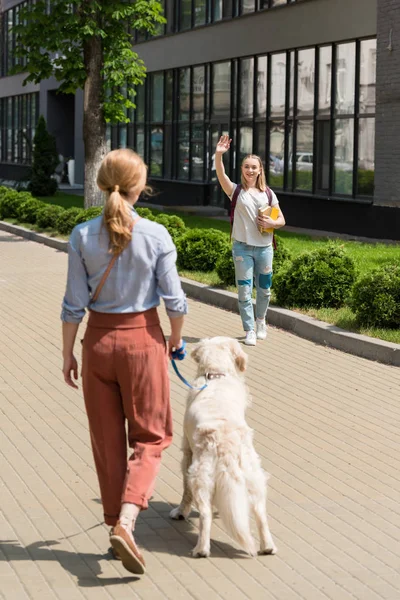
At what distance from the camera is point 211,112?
3491cm

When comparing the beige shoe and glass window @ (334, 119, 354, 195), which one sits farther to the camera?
glass window @ (334, 119, 354, 195)

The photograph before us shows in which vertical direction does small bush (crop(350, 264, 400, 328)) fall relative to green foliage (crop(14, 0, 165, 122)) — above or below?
below

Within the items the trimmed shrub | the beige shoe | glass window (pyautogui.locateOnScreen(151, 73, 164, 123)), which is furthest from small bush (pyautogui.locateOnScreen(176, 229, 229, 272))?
glass window (pyautogui.locateOnScreen(151, 73, 164, 123))

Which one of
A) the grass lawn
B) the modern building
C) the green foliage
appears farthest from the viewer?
the green foliage

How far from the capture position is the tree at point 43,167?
43.1 meters

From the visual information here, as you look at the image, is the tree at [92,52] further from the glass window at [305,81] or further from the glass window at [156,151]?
the glass window at [156,151]

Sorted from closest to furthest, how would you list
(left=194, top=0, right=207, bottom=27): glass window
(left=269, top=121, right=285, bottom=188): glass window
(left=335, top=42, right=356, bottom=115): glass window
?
(left=335, top=42, right=356, bottom=115): glass window → (left=269, top=121, right=285, bottom=188): glass window → (left=194, top=0, right=207, bottom=27): glass window

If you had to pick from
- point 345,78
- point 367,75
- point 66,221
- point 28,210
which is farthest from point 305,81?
point 28,210

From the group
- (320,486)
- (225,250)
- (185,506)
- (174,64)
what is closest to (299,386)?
(320,486)

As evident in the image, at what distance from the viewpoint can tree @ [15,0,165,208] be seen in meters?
26.7

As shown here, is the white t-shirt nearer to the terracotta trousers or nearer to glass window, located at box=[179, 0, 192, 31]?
the terracotta trousers

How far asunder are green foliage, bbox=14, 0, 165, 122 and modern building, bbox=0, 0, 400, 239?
1325 mm

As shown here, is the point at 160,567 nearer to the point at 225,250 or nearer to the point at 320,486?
the point at 320,486

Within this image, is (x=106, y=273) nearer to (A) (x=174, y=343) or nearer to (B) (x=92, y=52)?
(A) (x=174, y=343)
